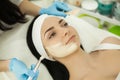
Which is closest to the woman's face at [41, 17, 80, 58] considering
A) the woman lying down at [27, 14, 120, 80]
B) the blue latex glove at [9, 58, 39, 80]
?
the woman lying down at [27, 14, 120, 80]

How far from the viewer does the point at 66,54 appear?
129cm

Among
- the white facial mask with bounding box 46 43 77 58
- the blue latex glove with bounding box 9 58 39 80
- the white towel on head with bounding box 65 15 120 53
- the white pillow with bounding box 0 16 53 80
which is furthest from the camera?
the white towel on head with bounding box 65 15 120 53

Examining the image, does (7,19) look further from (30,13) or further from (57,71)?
(57,71)

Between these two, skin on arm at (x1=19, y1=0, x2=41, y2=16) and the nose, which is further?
skin on arm at (x1=19, y1=0, x2=41, y2=16)

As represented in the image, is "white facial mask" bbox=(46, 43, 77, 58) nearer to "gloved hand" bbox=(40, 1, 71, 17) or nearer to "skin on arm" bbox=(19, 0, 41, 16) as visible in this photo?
"gloved hand" bbox=(40, 1, 71, 17)

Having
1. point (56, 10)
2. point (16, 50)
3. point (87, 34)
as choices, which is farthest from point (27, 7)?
point (87, 34)

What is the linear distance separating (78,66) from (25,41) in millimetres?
430

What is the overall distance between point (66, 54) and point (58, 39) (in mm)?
97

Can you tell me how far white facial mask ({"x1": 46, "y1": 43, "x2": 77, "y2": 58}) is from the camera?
1.28 m

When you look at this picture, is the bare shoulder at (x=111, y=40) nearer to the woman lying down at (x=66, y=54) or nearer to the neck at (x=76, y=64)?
the woman lying down at (x=66, y=54)

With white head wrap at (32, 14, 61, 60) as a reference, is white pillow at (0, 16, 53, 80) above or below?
below

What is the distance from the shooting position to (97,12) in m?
1.90

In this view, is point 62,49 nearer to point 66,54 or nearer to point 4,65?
point 66,54

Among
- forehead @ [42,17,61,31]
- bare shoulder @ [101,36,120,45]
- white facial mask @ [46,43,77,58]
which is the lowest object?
bare shoulder @ [101,36,120,45]
